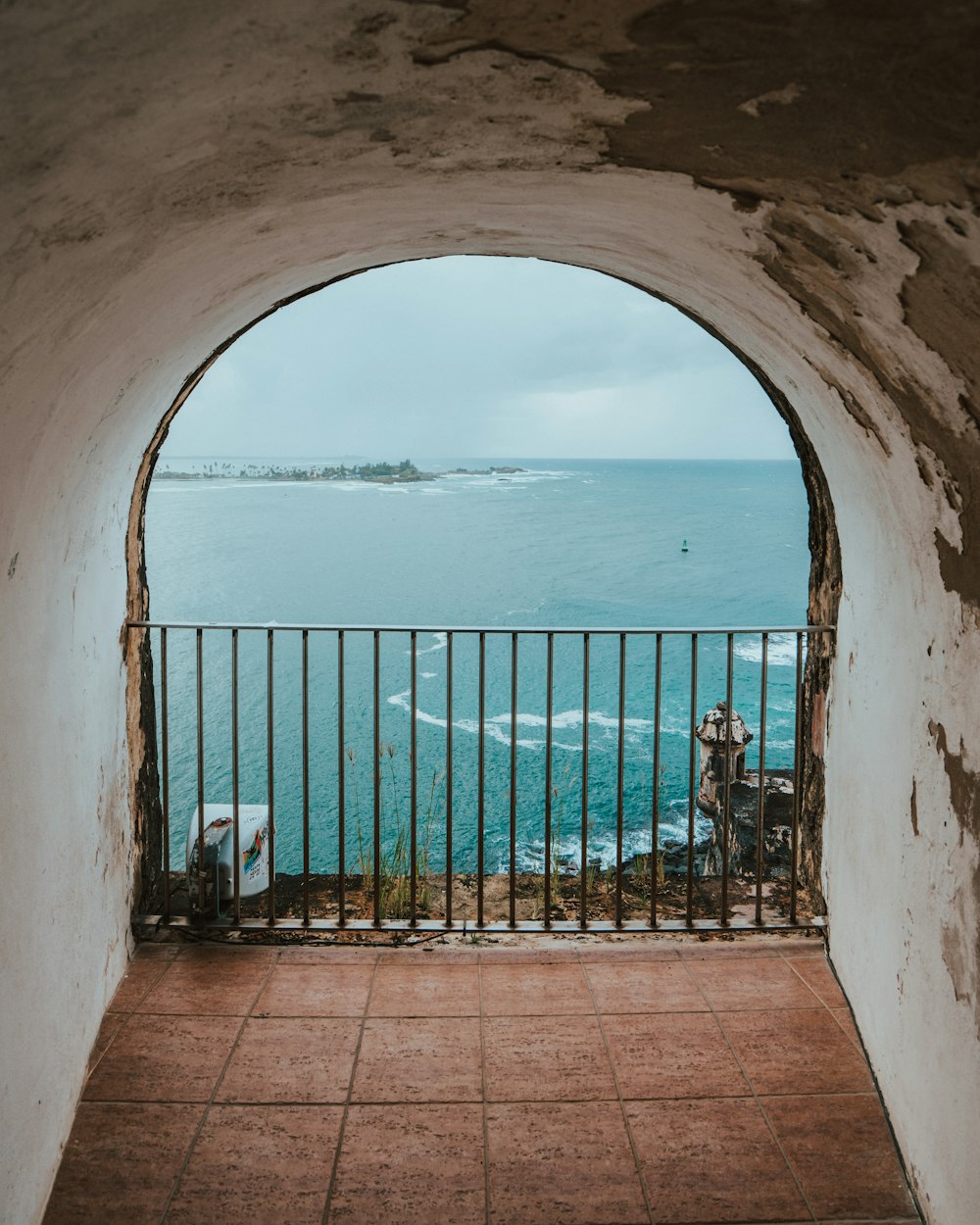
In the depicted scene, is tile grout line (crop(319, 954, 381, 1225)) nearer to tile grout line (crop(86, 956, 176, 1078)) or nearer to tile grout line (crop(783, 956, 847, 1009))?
tile grout line (crop(86, 956, 176, 1078))

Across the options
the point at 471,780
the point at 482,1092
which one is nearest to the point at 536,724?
the point at 471,780

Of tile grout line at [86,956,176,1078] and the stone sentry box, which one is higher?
tile grout line at [86,956,176,1078]

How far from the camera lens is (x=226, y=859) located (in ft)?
10.6

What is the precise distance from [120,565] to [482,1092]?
1.94m

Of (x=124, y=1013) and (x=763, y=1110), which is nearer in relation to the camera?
(x=763, y=1110)

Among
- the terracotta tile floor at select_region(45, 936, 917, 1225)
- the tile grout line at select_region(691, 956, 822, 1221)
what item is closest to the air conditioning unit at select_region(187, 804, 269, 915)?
the terracotta tile floor at select_region(45, 936, 917, 1225)

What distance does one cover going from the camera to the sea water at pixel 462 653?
13430 millimetres

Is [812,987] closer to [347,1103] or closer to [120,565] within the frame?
[347,1103]

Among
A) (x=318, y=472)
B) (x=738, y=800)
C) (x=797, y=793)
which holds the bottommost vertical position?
(x=738, y=800)

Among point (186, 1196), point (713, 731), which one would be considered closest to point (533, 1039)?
point (186, 1196)

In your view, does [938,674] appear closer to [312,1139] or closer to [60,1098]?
[312,1139]

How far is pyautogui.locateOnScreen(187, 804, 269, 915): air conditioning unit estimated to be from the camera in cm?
319

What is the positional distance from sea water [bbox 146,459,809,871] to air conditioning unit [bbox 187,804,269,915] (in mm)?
482

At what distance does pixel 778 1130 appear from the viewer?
226 centimetres
